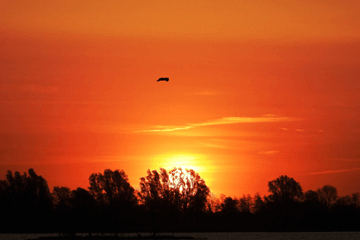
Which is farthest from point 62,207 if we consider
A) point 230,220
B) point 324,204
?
point 324,204

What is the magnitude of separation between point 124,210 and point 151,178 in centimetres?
896

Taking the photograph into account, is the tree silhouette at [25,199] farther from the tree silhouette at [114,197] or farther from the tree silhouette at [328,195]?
the tree silhouette at [328,195]

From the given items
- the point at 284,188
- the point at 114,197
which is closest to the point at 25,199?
the point at 114,197

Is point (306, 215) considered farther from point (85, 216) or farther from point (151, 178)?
point (85, 216)

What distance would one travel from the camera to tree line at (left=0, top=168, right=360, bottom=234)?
117 meters

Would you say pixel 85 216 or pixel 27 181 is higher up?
pixel 27 181

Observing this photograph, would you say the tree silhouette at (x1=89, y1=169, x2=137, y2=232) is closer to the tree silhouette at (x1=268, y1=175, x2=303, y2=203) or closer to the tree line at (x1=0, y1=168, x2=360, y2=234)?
the tree line at (x1=0, y1=168, x2=360, y2=234)

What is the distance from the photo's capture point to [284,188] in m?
175

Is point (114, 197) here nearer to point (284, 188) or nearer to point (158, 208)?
point (158, 208)

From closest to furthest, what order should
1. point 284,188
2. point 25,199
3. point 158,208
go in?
point 158,208
point 25,199
point 284,188

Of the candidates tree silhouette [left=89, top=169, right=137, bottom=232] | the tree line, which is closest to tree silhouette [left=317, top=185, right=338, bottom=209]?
the tree line

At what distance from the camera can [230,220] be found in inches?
6973

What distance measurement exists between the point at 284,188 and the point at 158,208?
239ft

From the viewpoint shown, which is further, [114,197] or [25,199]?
[25,199]
